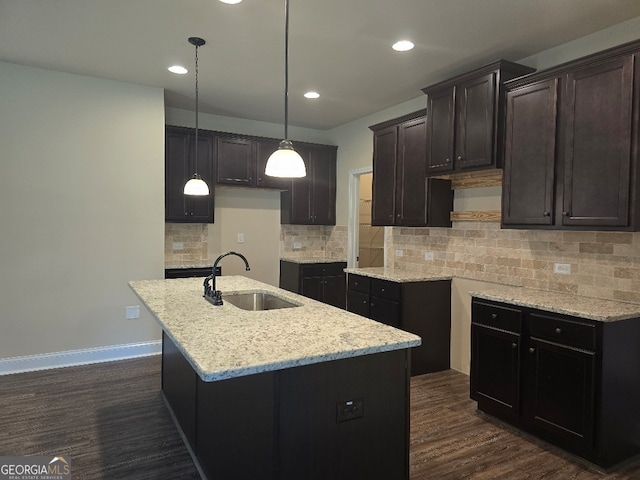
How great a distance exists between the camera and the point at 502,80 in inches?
127

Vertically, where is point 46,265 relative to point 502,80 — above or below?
below

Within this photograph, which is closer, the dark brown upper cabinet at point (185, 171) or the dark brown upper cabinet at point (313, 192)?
the dark brown upper cabinet at point (185, 171)

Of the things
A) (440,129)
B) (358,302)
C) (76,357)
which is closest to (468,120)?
(440,129)

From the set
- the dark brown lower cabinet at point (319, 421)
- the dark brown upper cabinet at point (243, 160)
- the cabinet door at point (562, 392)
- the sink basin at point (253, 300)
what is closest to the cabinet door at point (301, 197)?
the dark brown upper cabinet at point (243, 160)

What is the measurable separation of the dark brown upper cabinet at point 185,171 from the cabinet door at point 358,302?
1988mm

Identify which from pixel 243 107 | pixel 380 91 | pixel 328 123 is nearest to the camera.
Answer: pixel 380 91

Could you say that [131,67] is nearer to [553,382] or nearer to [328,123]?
[328,123]

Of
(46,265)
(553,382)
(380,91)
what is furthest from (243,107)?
(553,382)

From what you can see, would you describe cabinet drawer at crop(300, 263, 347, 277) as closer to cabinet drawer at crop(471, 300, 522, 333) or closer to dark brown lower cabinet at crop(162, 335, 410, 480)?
cabinet drawer at crop(471, 300, 522, 333)

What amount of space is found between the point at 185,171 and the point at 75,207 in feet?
4.26

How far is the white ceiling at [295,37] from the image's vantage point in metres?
2.71

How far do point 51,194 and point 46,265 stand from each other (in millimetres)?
677

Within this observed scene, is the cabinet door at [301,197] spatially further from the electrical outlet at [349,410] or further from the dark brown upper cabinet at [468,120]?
the electrical outlet at [349,410]

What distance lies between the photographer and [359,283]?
14.4 feet
